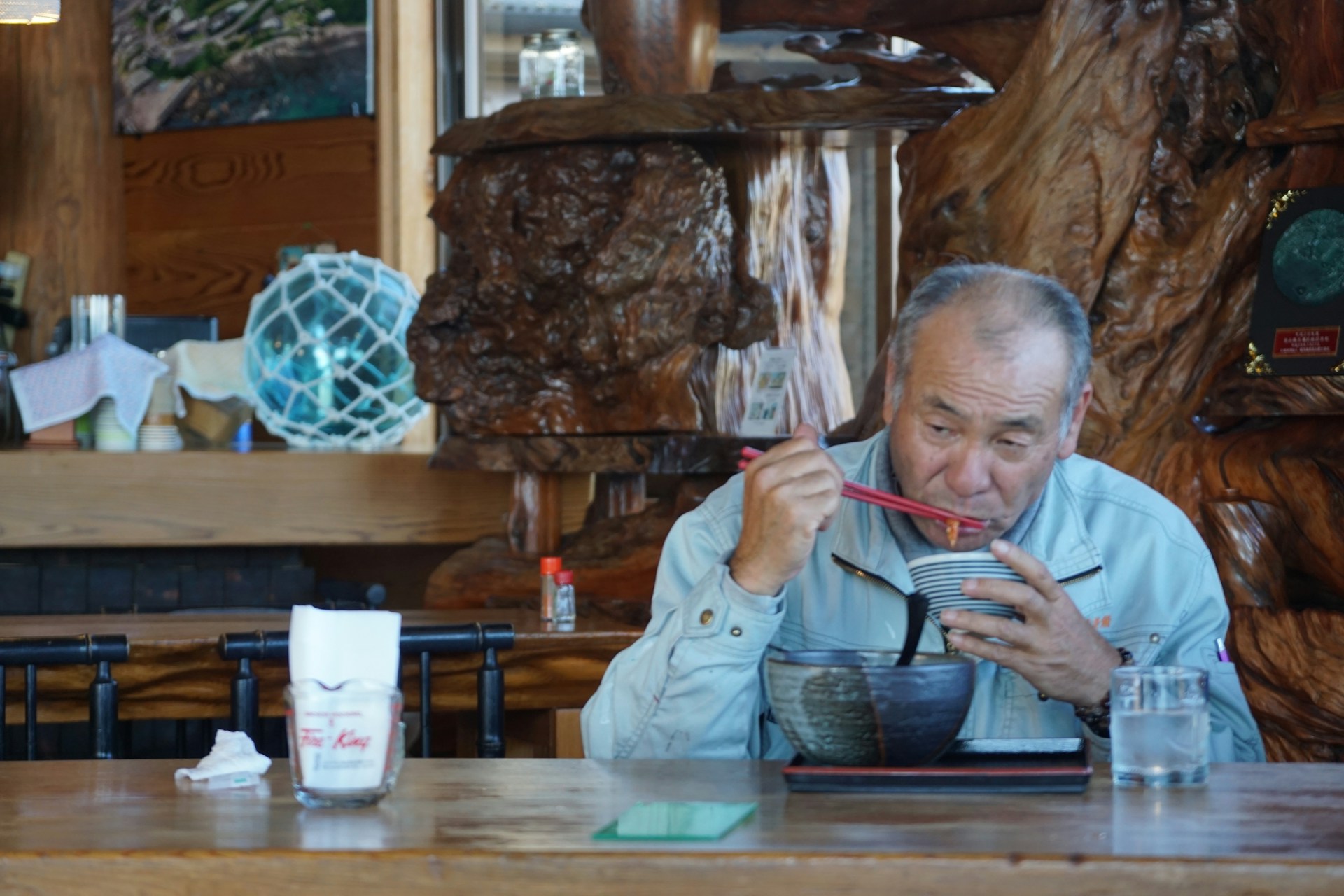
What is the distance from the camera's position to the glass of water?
1448mm

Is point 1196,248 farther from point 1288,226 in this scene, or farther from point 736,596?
point 736,596

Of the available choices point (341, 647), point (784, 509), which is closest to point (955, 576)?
point (784, 509)

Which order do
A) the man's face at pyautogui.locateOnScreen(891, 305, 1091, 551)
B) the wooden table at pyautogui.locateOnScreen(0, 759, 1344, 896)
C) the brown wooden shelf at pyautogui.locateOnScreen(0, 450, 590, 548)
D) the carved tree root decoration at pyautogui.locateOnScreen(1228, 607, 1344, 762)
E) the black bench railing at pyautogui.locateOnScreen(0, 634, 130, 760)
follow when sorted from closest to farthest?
the wooden table at pyautogui.locateOnScreen(0, 759, 1344, 896), the man's face at pyautogui.locateOnScreen(891, 305, 1091, 551), the black bench railing at pyautogui.locateOnScreen(0, 634, 130, 760), the carved tree root decoration at pyautogui.locateOnScreen(1228, 607, 1344, 762), the brown wooden shelf at pyautogui.locateOnScreen(0, 450, 590, 548)

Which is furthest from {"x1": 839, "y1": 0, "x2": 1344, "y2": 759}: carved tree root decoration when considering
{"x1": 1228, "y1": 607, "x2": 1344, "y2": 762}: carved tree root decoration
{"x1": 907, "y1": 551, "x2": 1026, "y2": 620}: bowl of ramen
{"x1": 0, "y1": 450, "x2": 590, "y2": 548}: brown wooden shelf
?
{"x1": 0, "y1": 450, "x2": 590, "y2": 548}: brown wooden shelf

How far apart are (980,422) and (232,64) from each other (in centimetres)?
465

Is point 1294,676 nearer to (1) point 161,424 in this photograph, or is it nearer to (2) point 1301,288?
(2) point 1301,288

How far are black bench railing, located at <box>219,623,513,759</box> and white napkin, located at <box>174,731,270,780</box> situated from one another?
27.8 inches

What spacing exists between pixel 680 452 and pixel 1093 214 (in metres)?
1.00

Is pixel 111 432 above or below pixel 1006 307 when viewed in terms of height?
below

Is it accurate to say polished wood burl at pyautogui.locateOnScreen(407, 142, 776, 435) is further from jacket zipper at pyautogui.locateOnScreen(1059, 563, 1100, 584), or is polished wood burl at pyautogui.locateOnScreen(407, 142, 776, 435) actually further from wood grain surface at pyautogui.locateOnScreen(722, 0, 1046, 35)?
jacket zipper at pyautogui.locateOnScreen(1059, 563, 1100, 584)

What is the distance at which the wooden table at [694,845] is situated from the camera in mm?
1174

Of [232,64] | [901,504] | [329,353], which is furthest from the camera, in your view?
[232,64]

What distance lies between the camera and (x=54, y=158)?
5.05 m

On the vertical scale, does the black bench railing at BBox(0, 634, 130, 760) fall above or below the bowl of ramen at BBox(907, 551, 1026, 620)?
below
